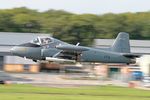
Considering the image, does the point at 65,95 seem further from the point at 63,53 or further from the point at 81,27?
the point at 81,27

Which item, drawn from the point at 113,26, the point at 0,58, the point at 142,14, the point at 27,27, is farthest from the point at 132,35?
the point at 0,58

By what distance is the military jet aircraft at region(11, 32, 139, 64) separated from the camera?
4581cm

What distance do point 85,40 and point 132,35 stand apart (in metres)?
18.3

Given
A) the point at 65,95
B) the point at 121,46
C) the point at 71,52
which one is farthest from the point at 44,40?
the point at 65,95

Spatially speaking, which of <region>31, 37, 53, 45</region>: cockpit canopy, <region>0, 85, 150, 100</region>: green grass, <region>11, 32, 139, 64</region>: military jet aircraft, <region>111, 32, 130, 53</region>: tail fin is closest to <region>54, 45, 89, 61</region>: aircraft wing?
<region>11, 32, 139, 64</region>: military jet aircraft

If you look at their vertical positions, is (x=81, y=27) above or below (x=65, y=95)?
above

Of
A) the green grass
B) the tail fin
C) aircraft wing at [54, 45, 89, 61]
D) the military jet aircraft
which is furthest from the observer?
the tail fin

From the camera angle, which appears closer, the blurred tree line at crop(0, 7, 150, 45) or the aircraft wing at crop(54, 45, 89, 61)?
the aircraft wing at crop(54, 45, 89, 61)

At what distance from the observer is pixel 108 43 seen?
82.5 meters

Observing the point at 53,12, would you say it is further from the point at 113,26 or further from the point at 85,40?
the point at 85,40

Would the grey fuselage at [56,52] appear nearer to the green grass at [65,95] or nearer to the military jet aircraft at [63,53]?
the military jet aircraft at [63,53]

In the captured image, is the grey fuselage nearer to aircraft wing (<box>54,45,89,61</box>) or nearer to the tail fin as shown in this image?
aircraft wing (<box>54,45,89,61</box>)

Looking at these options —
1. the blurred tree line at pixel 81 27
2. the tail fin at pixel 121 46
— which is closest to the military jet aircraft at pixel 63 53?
the tail fin at pixel 121 46

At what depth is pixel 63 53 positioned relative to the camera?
47469 mm
